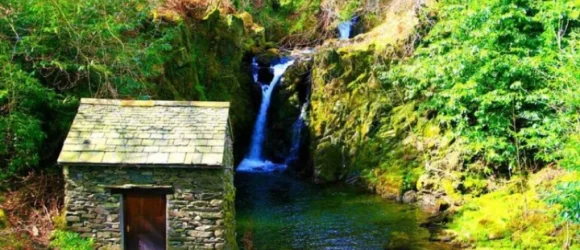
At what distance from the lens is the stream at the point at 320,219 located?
13.5 m

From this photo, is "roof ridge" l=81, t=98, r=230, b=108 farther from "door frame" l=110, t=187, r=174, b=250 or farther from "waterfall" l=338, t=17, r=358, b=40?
"waterfall" l=338, t=17, r=358, b=40

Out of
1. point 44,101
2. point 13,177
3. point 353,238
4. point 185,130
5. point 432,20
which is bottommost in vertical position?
point 353,238

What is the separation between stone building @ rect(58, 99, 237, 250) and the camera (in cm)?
972

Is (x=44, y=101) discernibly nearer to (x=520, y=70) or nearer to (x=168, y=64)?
(x=168, y=64)

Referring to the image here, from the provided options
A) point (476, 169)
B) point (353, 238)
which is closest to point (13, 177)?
point (353, 238)

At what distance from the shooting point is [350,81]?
21141mm

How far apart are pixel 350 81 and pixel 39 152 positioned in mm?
12725

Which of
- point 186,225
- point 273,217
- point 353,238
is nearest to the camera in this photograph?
point 186,225

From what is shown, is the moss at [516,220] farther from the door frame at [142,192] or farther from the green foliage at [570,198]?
the door frame at [142,192]

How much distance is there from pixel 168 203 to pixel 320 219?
673cm

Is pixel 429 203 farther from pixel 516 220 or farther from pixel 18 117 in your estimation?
pixel 18 117

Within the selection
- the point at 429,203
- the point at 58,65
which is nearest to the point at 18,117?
the point at 58,65

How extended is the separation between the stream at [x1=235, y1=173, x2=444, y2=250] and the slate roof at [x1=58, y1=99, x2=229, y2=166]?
3.73m

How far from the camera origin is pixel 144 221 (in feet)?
33.0
